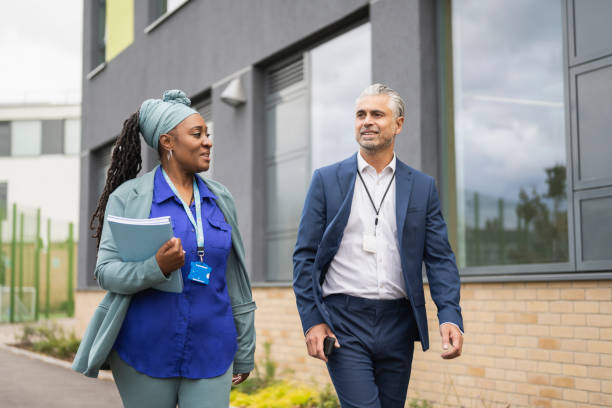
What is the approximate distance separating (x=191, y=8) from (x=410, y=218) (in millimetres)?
9383

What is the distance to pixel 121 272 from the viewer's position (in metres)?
2.85

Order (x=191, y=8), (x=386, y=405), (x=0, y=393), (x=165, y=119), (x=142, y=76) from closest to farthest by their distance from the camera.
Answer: (x=165, y=119) → (x=386, y=405) → (x=0, y=393) → (x=191, y=8) → (x=142, y=76)

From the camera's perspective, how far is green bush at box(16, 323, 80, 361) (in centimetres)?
1336

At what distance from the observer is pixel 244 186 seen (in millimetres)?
10484

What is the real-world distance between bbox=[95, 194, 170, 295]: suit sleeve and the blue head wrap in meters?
0.45

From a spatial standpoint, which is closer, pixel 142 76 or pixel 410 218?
pixel 410 218

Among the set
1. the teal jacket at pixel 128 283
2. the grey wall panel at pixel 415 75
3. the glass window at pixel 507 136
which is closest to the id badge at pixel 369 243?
the teal jacket at pixel 128 283

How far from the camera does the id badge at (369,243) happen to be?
345 cm

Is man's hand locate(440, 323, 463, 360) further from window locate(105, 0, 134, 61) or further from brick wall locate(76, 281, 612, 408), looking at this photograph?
window locate(105, 0, 134, 61)

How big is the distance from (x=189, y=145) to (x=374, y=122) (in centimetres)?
87

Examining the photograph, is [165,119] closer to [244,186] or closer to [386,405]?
[386,405]

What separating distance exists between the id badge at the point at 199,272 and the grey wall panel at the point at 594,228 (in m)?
3.67

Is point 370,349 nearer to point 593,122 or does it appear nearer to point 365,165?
point 365,165

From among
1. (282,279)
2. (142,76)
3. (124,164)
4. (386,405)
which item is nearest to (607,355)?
(386,405)
